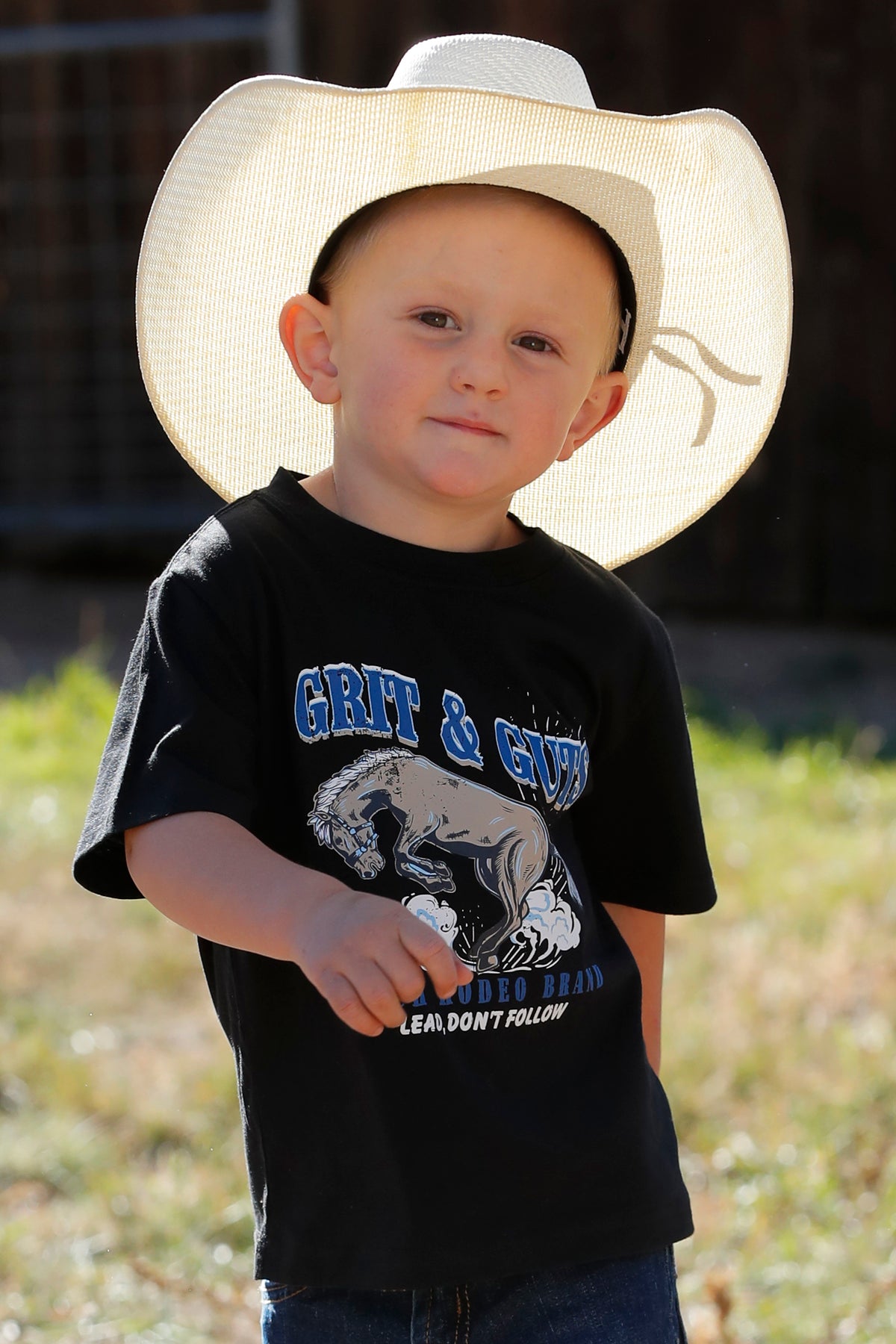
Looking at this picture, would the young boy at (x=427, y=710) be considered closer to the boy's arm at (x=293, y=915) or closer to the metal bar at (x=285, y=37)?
the boy's arm at (x=293, y=915)

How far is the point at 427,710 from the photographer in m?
1.53

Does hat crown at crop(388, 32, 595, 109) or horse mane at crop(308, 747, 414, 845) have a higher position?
hat crown at crop(388, 32, 595, 109)

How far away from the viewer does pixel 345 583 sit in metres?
1.54

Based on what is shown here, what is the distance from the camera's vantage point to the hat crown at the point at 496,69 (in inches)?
63.3

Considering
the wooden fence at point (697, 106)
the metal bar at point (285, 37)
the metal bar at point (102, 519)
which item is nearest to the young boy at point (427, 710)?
the wooden fence at point (697, 106)

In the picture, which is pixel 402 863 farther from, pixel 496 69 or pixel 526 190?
pixel 496 69

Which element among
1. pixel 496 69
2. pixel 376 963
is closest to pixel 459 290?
pixel 496 69

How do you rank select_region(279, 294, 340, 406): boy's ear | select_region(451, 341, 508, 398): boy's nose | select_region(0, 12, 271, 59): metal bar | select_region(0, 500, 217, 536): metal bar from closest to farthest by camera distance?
select_region(451, 341, 508, 398): boy's nose, select_region(279, 294, 340, 406): boy's ear, select_region(0, 12, 271, 59): metal bar, select_region(0, 500, 217, 536): metal bar

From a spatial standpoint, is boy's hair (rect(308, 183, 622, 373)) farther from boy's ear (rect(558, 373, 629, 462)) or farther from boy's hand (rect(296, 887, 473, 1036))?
boy's hand (rect(296, 887, 473, 1036))

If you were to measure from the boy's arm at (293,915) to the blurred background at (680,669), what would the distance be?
1.00ft

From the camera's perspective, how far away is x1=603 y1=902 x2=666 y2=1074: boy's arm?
1813mm

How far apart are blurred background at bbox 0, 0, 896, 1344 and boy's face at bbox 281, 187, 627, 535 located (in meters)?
0.58

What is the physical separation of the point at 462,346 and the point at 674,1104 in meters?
2.01

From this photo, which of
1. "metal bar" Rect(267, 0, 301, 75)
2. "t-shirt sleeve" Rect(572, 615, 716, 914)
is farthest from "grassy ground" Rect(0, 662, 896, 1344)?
"metal bar" Rect(267, 0, 301, 75)
